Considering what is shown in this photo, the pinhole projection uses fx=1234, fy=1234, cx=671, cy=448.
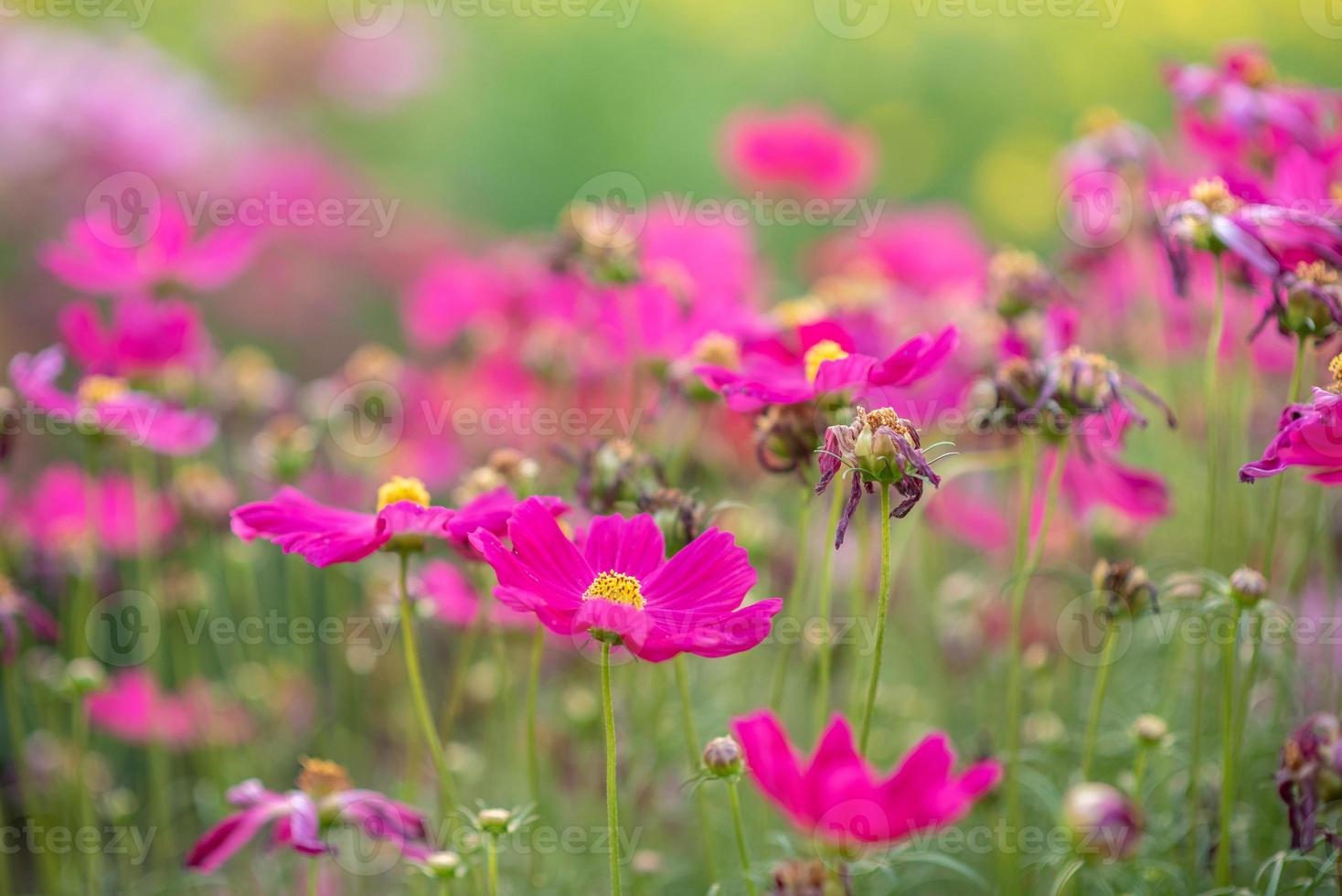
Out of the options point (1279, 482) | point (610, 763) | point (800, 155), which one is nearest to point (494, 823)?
point (610, 763)

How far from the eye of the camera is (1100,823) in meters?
0.62

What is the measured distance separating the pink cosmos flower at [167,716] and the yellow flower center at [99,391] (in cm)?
39

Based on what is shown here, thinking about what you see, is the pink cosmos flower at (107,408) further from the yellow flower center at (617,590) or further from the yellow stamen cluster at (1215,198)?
the yellow stamen cluster at (1215,198)

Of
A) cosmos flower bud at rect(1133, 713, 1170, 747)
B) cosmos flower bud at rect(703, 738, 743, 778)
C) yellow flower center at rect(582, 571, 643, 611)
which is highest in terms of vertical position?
yellow flower center at rect(582, 571, 643, 611)

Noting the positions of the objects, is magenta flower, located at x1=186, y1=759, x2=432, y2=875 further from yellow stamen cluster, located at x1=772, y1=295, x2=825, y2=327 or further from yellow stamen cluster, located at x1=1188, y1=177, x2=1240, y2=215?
yellow stamen cluster, located at x1=1188, y1=177, x2=1240, y2=215

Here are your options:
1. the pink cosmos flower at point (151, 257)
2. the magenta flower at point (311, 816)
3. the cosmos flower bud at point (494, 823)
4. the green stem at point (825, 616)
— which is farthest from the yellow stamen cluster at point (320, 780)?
the pink cosmos flower at point (151, 257)

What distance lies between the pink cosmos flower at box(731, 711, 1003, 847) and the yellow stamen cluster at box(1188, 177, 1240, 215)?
501mm

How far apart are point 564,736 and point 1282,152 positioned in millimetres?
948

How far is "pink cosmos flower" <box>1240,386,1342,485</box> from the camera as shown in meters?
0.75

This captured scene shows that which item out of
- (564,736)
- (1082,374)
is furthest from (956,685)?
(1082,374)

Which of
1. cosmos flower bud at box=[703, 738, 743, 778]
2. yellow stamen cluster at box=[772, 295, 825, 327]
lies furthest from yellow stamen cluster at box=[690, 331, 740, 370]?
cosmos flower bud at box=[703, 738, 743, 778]

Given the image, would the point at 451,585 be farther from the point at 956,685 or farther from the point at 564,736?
the point at 956,685

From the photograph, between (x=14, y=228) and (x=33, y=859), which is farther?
(x=14, y=228)

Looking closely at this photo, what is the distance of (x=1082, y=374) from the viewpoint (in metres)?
0.89
